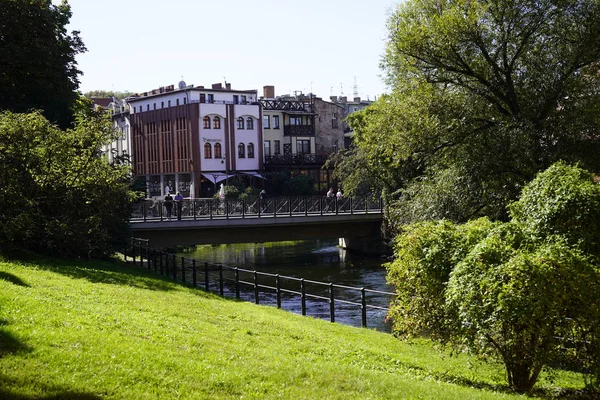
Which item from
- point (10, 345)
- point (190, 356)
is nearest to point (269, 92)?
point (190, 356)

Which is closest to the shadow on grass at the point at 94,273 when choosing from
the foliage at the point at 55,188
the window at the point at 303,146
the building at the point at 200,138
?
the foliage at the point at 55,188

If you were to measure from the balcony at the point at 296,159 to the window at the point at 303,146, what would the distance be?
2.19 m

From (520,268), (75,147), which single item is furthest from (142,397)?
(75,147)

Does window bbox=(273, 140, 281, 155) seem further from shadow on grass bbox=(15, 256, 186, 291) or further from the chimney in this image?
shadow on grass bbox=(15, 256, 186, 291)

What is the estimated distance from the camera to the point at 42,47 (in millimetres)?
34844

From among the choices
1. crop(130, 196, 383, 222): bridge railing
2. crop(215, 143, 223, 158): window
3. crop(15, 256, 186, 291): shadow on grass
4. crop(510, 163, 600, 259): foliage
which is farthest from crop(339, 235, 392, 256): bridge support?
crop(510, 163, 600, 259): foliage

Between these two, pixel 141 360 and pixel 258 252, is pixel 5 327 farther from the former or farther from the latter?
pixel 258 252

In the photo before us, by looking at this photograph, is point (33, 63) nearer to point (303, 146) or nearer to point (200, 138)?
point (200, 138)

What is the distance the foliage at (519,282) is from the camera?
10445 mm

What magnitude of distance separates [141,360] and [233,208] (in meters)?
33.5

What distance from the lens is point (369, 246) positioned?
50.0 metres

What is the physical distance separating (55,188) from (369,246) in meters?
27.6

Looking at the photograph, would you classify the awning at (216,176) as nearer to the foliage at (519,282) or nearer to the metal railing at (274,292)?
the metal railing at (274,292)

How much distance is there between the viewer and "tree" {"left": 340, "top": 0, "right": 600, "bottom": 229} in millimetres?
23641
